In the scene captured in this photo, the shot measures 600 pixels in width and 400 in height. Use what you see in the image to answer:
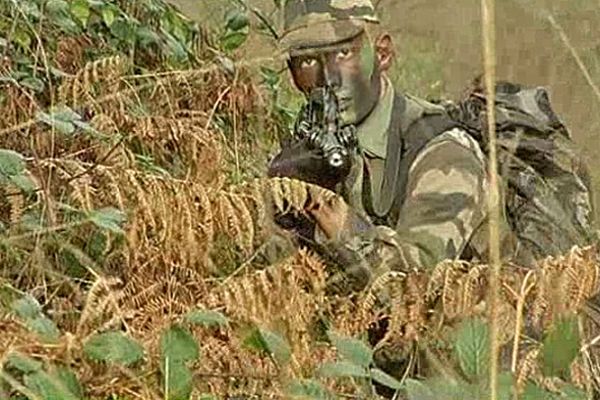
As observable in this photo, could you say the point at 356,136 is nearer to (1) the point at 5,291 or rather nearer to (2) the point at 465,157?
(2) the point at 465,157

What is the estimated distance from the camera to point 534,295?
2410mm

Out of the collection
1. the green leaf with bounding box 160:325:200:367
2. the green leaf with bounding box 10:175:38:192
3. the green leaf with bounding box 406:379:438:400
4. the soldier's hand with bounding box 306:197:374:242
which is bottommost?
the soldier's hand with bounding box 306:197:374:242

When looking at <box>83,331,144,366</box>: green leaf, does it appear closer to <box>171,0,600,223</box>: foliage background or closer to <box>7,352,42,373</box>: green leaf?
<box>7,352,42,373</box>: green leaf

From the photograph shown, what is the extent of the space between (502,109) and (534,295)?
0.82m

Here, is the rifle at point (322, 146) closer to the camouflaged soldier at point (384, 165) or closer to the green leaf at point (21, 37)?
the camouflaged soldier at point (384, 165)

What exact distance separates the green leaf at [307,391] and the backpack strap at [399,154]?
1398mm

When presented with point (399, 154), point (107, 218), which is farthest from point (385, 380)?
point (399, 154)

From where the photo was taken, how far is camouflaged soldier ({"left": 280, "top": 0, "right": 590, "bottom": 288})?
302 cm

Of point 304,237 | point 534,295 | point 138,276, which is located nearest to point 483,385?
point 534,295

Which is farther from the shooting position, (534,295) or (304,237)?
(304,237)

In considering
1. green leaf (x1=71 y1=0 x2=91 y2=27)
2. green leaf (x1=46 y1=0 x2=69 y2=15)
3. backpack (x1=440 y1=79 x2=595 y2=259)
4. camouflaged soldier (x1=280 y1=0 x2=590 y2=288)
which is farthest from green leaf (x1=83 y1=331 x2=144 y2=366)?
green leaf (x1=71 y1=0 x2=91 y2=27)

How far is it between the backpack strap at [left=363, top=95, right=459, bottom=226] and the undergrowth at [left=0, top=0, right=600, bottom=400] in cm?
25

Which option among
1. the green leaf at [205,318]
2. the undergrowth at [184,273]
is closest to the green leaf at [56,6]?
the undergrowth at [184,273]

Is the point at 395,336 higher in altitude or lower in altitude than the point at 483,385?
lower
